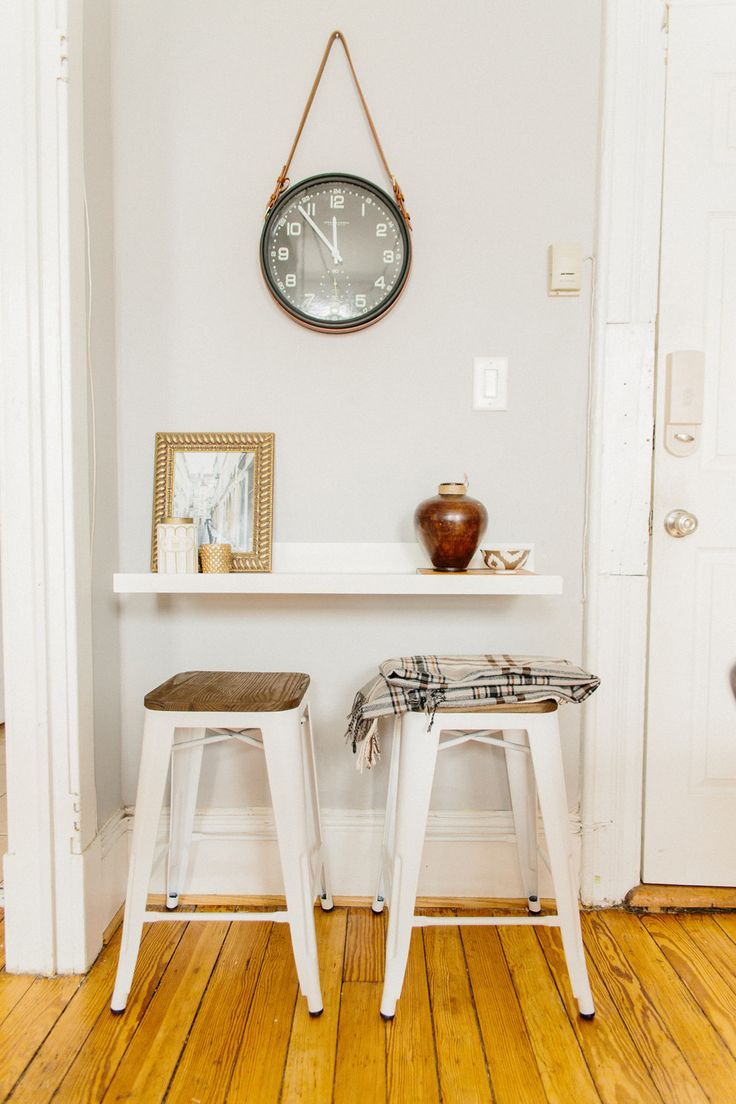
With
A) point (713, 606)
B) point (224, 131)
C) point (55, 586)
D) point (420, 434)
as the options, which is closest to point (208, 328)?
point (224, 131)

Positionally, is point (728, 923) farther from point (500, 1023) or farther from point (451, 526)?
point (451, 526)

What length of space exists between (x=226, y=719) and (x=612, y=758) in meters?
0.91

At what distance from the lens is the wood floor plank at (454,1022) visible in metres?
1.11

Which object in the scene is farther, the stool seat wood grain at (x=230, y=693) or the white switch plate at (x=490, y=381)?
the white switch plate at (x=490, y=381)

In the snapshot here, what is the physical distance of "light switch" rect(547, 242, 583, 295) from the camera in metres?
1.55

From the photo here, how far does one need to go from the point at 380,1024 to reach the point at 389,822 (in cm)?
36

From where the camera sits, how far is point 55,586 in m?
1.40

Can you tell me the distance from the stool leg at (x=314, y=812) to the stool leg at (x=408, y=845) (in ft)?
1.01

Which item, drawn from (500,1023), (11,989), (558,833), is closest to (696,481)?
(558,833)

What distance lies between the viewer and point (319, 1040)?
121cm

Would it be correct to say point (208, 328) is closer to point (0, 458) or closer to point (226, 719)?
point (0, 458)

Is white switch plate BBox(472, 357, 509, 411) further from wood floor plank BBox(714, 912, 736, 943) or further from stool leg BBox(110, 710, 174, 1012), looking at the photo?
wood floor plank BBox(714, 912, 736, 943)

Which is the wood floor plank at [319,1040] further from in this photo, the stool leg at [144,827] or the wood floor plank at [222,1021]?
the stool leg at [144,827]

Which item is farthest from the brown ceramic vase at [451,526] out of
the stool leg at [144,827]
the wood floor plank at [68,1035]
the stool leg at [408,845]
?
the wood floor plank at [68,1035]
